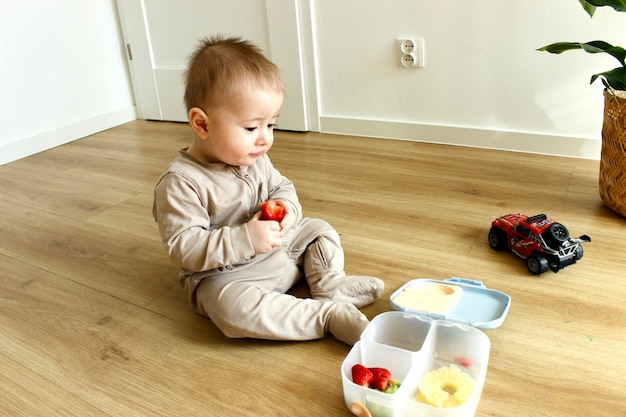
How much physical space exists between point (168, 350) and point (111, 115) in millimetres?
1828

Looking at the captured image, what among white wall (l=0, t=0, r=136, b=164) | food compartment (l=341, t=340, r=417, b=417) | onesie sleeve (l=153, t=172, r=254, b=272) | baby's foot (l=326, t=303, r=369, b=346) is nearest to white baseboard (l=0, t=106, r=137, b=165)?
white wall (l=0, t=0, r=136, b=164)

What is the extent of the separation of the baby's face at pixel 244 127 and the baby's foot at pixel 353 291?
310mm

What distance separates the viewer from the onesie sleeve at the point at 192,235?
1.00 m

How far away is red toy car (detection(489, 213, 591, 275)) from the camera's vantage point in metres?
1.16

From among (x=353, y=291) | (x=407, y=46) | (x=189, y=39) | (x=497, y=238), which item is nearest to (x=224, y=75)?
(x=353, y=291)

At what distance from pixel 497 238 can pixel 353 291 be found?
0.39 m

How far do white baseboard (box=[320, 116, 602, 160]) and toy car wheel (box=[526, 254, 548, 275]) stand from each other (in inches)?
28.7

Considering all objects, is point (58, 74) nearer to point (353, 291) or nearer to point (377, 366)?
point (353, 291)

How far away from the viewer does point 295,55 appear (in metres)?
2.13

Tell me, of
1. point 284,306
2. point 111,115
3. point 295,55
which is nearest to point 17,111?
point 111,115

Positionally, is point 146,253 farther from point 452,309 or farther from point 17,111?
point 17,111

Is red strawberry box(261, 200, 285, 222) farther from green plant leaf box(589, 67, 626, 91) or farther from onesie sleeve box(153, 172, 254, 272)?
green plant leaf box(589, 67, 626, 91)

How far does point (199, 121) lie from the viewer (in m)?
1.01

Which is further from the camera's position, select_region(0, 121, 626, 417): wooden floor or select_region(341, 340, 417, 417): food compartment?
select_region(0, 121, 626, 417): wooden floor
